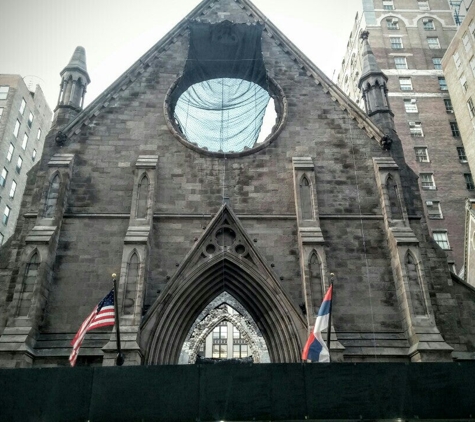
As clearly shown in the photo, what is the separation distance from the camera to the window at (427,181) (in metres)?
43.5

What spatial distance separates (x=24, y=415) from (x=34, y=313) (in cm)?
409

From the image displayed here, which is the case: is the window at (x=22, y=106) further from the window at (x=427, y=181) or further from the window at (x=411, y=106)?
the window at (x=427, y=181)

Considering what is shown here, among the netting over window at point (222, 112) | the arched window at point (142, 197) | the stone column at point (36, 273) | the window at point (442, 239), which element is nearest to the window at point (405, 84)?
the window at point (442, 239)

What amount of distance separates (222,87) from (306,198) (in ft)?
25.1

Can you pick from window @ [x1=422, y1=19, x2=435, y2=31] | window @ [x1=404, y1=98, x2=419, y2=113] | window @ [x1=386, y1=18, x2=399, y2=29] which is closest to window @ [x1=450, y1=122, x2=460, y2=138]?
window @ [x1=404, y1=98, x2=419, y2=113]

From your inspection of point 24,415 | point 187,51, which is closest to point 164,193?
point 187,51

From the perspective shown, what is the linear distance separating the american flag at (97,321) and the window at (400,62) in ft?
145

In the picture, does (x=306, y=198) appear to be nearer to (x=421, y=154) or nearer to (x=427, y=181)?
(x=427, y=181)

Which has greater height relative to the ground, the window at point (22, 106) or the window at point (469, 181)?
the window at point (22, 106)

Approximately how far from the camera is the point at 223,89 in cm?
2297

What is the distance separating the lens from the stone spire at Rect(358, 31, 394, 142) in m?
20.3

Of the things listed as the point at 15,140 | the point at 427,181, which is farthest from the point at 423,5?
the point at 15,140

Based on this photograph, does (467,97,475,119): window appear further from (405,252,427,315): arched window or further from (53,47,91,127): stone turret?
(53,47,91,127): stone turret

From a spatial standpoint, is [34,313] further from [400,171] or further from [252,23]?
[252,23]
